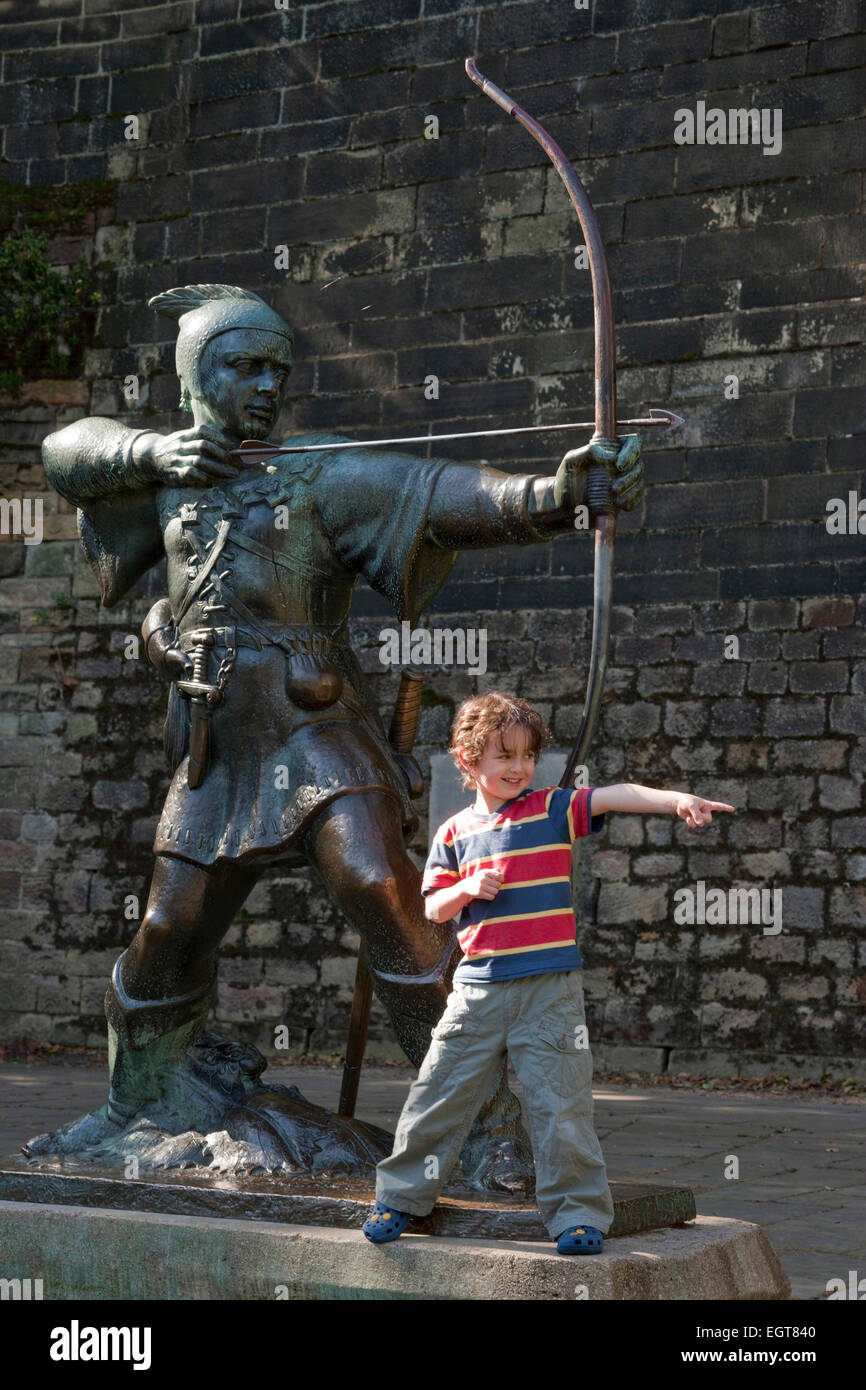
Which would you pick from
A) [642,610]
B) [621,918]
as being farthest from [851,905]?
[642,610]

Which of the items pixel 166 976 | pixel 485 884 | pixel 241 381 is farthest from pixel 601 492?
pixel 166 976

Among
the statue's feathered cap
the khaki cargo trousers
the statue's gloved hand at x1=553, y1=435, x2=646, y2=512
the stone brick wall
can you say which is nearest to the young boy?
the khaki cargo trousers

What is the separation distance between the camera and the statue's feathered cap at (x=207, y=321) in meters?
4.07

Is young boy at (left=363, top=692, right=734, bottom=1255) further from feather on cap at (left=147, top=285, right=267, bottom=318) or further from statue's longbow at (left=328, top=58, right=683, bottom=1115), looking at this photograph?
Answer: feather on cap at (left=147, top=285, right=267, bottom=318)

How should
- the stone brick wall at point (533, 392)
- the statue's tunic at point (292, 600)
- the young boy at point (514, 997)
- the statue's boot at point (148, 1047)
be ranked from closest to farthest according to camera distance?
the young boy at point (514, 997) < the statue's tunic at point (292, 600) < the statue's boot at point (148, 1047) < the stone brick wall at point (533, 392)

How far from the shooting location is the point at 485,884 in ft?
10.6

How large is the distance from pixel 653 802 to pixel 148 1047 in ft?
4.88

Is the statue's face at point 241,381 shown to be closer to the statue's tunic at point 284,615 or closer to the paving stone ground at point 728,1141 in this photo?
the statue's tunic at point 284,615

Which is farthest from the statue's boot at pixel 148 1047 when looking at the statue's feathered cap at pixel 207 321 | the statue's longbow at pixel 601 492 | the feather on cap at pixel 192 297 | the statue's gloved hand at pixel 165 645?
the feather on cap at pixel 192 297

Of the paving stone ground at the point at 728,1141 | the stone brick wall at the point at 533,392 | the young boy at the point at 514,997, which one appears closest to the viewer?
the young boy at the point at 514,997

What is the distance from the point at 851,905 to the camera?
8438mm

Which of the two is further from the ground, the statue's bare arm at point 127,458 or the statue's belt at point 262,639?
the statue's bare arm at point 127,458

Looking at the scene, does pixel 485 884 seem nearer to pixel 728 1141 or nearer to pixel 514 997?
pixel 514 997

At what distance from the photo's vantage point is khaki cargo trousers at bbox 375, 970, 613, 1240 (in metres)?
3.16
